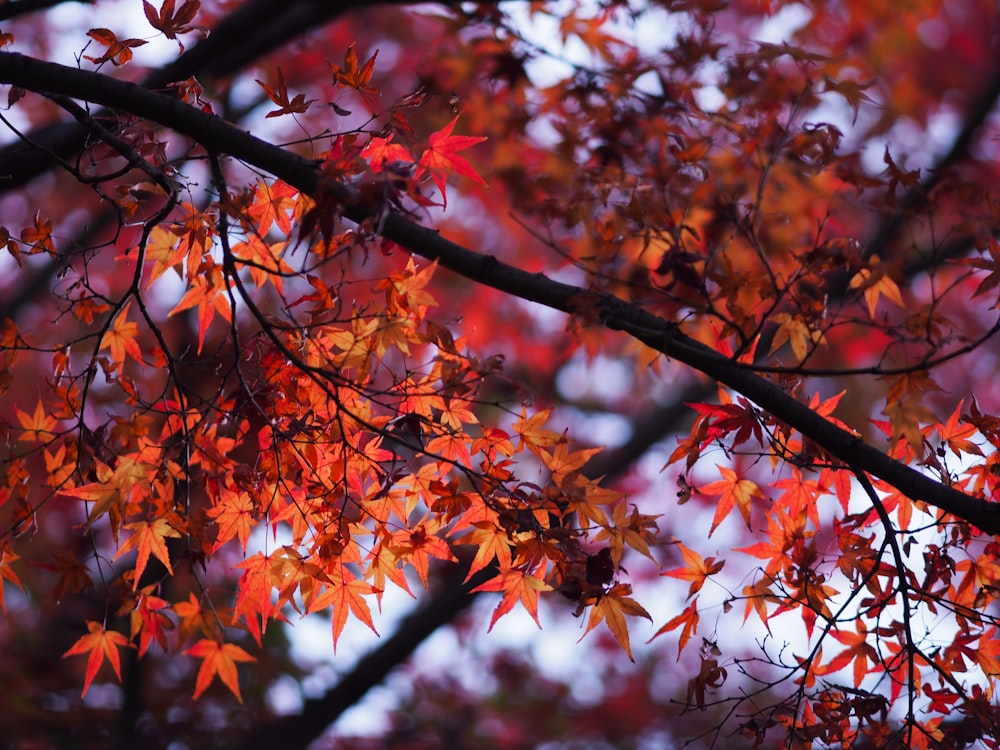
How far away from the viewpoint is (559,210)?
3154 millimetres

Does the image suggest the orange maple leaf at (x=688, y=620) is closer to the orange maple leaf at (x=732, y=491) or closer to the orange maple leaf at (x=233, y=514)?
the orange maple leaf at (x=732, y=491)

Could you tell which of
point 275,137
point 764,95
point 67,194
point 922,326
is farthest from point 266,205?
point 67,194

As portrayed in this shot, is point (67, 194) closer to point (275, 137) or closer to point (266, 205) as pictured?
point (275, 137)

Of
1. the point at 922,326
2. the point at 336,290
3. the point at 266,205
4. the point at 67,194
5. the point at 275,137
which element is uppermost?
the point at 275,137

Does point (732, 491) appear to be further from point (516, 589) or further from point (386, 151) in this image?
point (386, 151)

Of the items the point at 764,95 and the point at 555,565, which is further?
the point at 764,95

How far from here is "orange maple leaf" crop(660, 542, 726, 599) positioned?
6.54ft

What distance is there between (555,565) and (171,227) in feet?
4.10

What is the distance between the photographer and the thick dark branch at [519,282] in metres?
1.67

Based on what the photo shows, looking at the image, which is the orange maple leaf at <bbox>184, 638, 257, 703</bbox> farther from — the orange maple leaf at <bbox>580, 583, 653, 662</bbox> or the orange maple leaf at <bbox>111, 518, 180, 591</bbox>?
→ the orange maple leaf at <bbox>580, 583, 653, 662</bbox>

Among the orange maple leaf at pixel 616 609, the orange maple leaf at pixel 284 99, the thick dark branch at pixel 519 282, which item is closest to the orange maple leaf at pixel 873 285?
the thick dark branch at pixel 519 282

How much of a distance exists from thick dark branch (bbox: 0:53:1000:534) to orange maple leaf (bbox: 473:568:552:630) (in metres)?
0.62

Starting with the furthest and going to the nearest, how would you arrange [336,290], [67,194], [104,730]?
[67,194]
[104,730]
[336,290]

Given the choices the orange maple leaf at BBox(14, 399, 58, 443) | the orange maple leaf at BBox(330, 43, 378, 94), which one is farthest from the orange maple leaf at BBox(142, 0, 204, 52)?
the orange maple leaf at BBox(14, 399, 58, 443)
